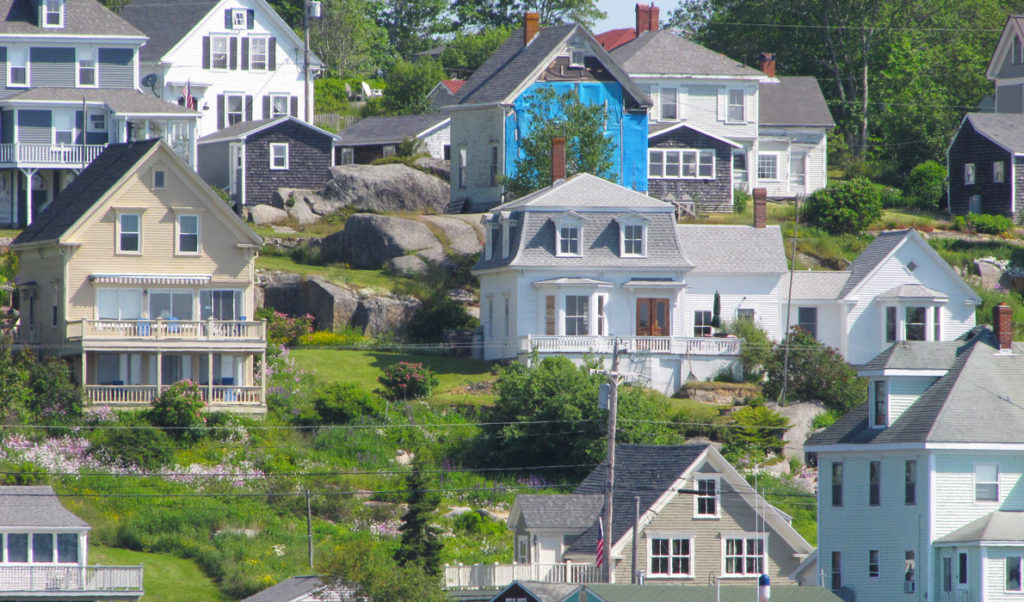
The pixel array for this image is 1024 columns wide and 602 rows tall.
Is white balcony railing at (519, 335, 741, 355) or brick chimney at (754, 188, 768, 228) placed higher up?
brick chimney at (754, 188, 768, 228)

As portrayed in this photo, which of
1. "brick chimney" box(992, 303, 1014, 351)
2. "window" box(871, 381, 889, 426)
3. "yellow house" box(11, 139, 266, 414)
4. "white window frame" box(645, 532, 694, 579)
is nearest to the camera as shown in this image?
"window" box(871, 381, 889, 426)

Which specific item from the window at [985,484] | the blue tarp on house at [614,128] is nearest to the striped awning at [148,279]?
the blue tarp on house at [614,128]

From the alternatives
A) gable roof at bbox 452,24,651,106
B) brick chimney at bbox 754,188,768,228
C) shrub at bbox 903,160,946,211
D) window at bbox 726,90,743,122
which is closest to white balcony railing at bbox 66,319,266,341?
brick chimney at bbox 754,188,768,228

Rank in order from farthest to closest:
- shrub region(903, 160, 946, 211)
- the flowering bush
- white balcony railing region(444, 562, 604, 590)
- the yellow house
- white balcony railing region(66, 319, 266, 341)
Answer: shrub region(903, 160, 946, 211)
the flowering bush
the yellow house
white balcony railing region(66, 319, 266, 341)
white balcony railing region(444, 562, 604, 590)

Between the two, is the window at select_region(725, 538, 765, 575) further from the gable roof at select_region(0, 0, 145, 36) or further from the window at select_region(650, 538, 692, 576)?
the gable roof at select_region(0, 0, 145, 36)

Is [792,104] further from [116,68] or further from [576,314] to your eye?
[116,68]

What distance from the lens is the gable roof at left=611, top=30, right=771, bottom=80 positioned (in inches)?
3681

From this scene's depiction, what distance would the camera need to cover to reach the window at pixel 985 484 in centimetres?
4875

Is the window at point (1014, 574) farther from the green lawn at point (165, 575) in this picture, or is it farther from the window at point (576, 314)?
the window at point (576, 314)

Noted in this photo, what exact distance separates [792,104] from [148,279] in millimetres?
42868

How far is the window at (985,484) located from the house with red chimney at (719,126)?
39.8 metres

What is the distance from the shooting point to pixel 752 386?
68.9m

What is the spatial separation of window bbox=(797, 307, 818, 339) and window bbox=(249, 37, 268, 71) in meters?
35.5

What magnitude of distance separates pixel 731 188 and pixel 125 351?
34.5 meters
